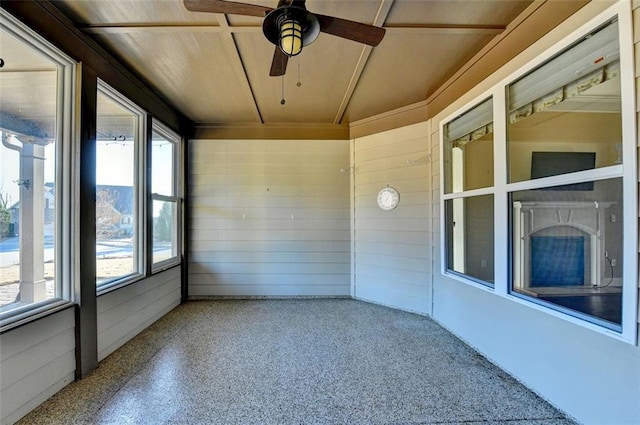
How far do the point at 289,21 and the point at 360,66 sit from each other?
152 cm

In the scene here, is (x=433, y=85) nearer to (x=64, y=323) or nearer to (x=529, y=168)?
(x=529, y=168)

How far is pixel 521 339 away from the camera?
2.36 m

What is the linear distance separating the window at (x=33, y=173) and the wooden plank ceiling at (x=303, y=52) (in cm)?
45

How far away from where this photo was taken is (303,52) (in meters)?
2.76

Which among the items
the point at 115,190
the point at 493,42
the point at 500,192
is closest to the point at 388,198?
the point at 500,192

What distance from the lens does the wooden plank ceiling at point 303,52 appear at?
7.30 ft

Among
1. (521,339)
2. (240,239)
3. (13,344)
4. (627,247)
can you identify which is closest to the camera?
(627,247)

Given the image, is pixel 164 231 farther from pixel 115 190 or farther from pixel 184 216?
pixel 115 190

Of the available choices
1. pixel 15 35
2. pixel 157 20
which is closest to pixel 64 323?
pixel 15 35

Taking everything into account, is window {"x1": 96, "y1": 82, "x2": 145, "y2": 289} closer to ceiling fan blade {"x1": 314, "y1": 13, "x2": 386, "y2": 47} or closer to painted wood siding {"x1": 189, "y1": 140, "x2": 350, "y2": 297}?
painted wood siding {"x1": 189, "y1": 140, "x2": 350, "y2": 297}

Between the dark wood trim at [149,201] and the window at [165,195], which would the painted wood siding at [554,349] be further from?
the window at [165,195]

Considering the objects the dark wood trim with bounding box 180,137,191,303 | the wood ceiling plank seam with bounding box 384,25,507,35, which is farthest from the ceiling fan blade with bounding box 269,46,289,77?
the dark wood trim with bounding box 180,137,191,303

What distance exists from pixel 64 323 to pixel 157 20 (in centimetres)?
245

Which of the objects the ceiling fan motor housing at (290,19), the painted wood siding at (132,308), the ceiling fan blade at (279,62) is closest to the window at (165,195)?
the painted wood siding at (132,308)
